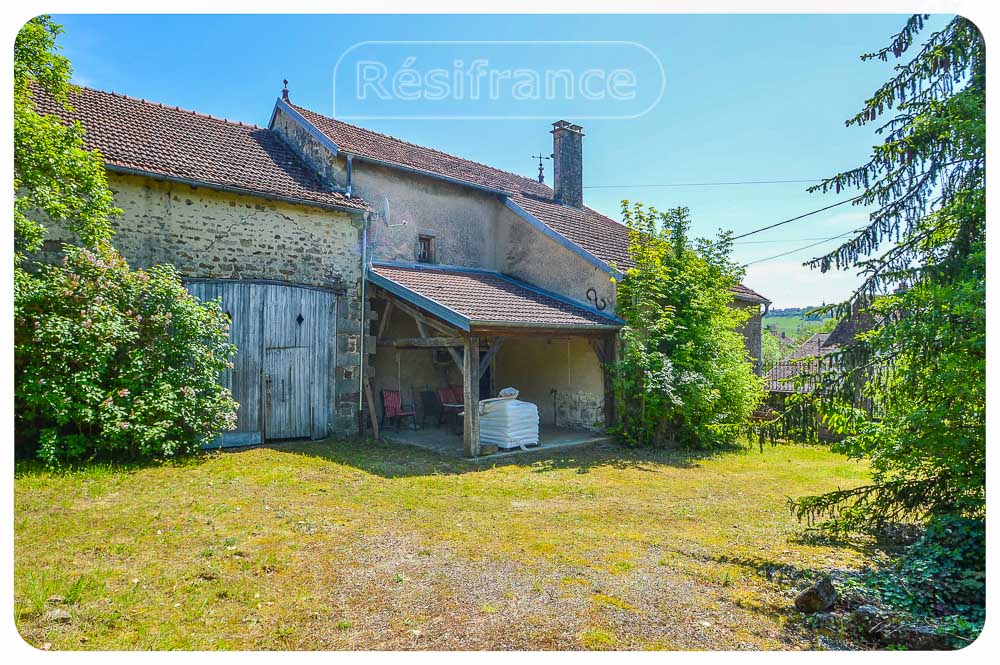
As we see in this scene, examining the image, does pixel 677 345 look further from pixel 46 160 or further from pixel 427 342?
pixel 46 160

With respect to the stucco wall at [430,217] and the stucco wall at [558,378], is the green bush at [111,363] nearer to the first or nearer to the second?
the stucco wall at [430,217]

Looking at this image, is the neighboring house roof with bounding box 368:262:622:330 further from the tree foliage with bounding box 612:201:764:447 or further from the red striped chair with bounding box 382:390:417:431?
the red striped chair with bounding box 382:390:417:431

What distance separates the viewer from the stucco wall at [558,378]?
11695mm

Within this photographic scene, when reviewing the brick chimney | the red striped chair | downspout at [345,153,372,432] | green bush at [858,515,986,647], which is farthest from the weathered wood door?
green bush at [858,515,986,647]

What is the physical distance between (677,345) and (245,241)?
7091 mm

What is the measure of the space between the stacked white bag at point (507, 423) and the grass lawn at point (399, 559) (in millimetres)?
1809

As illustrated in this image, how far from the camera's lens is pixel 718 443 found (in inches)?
434

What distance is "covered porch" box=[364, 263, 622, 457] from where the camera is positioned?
9328mm

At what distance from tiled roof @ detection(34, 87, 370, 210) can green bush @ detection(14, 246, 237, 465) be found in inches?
67.4

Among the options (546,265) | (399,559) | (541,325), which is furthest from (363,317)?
(399,559)
